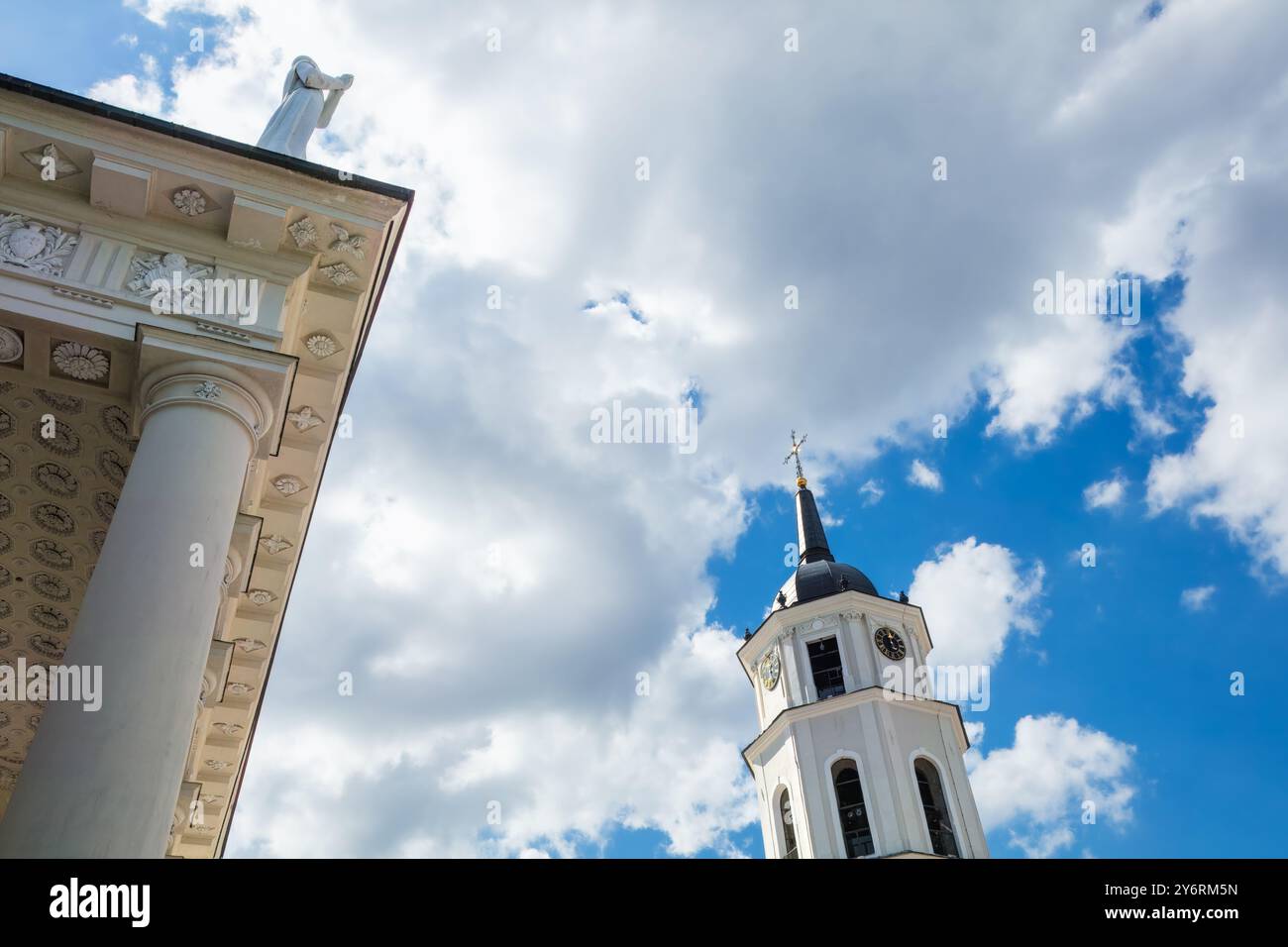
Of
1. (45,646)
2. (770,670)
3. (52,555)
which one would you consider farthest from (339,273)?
(770,670)

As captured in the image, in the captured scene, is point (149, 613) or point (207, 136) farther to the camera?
point (207, 136)

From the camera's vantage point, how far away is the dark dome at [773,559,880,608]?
42344mm

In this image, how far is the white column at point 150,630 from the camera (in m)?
5.97

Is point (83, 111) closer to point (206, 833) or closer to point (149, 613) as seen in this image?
point (149, 613)

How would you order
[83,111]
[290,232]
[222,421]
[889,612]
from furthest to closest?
[889,612]
[290,232]
[83,111]
[222,421]

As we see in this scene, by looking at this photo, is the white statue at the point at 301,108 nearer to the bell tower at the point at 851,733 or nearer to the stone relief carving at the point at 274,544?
the stone relief carving at the point at 274,544

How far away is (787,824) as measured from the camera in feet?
123

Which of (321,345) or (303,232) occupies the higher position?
(303,232)

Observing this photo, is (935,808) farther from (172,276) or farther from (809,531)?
(172,276)

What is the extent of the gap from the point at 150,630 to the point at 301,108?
6936mm

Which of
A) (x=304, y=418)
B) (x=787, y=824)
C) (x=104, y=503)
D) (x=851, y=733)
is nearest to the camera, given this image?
(x=104, y=503)
